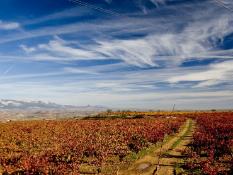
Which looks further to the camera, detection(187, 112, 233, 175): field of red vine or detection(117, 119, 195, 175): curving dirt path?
detection(117, 119, 195, 175): curving dirt path

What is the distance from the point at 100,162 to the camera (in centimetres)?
1977

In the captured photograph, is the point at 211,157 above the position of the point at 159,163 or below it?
above

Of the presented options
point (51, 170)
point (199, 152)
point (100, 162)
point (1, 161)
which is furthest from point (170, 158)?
point (1, 161)

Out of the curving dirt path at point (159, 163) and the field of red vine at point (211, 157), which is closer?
the field of red vine at point (211, 157)

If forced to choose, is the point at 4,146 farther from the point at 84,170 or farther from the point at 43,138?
the point at 84,170

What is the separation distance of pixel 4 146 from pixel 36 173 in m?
13.3

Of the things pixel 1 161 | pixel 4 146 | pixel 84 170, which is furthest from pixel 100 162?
pixel 4 146

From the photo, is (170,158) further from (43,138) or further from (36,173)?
(43,138)

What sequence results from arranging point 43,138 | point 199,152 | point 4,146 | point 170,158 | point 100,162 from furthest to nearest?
1. point 43,138
2. point 4,146
3. point 199,152
4. point 170,158
5. point 100,162

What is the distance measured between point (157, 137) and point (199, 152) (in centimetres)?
750

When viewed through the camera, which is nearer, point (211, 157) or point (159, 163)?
point (159, 163)

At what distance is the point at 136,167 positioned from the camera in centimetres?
1889

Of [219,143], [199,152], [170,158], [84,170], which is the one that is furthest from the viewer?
[219,143]

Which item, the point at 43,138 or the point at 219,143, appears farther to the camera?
the point at 43,138
